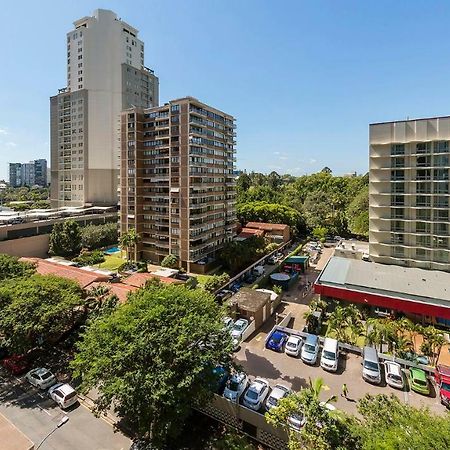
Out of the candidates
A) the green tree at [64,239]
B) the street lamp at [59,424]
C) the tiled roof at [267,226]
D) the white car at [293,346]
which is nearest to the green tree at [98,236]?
the green tree at [64,239]

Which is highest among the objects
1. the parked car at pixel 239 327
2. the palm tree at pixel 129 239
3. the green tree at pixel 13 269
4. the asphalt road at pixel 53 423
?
the palm tree at pixel 129 239

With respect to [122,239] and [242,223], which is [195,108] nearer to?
[122,239]

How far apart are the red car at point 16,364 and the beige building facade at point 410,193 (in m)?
43.2

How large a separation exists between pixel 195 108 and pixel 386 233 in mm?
35538

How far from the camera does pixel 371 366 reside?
23.9 meters

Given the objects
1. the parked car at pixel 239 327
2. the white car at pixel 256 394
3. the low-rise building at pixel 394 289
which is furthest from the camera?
the low-rise building at pixel 394 289

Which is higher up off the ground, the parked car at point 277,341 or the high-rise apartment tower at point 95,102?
the high-rise apartment tower at point 95,102

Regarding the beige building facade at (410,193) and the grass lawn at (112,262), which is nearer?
the beige building facade at (410,193)

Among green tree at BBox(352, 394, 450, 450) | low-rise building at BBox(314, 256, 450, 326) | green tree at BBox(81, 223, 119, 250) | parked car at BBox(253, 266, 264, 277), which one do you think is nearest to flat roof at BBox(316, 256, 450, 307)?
low-rise building at BBox(314, 256, 450, 326)

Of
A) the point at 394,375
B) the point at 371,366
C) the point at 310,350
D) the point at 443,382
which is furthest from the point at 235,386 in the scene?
the point at 443,382

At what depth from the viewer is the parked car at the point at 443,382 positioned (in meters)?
20.9

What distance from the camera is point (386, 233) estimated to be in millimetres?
42250

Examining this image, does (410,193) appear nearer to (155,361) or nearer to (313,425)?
(313,425)

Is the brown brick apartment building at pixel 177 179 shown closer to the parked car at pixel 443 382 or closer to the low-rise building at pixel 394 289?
the low-rise building at pixel 394 289
